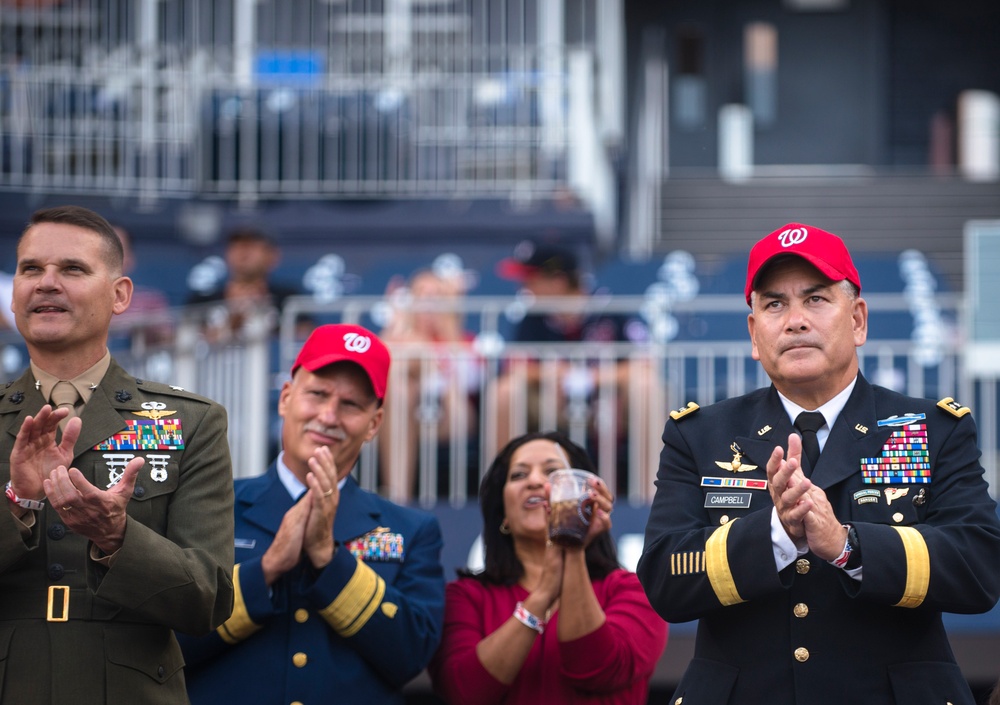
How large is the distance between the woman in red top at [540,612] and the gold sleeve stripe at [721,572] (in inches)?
37.8

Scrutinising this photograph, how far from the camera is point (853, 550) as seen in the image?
10.2 ft

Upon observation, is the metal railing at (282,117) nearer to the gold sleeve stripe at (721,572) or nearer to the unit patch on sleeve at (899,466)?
the unit patch on sleeve at (899,466)

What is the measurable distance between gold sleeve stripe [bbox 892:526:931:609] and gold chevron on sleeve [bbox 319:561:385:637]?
4.80 ft

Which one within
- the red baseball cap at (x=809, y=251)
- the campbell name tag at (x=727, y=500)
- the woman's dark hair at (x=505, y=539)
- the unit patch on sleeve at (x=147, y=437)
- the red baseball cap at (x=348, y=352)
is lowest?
the woman's dark hair at (x=505, y=539)

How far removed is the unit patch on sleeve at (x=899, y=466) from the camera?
10.9ft

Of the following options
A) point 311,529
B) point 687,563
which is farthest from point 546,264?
point 687,563

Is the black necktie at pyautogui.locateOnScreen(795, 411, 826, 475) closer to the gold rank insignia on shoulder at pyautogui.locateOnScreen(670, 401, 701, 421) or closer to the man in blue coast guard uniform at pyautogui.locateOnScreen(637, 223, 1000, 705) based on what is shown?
the man in blue coast guard uniform at pyautogui.locateOnScreen(637, 223, 1000, 705)

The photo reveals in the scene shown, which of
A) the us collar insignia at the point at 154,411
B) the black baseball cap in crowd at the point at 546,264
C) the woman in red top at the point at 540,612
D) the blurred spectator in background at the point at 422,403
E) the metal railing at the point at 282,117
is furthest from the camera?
the metal railing at the point at 282,117

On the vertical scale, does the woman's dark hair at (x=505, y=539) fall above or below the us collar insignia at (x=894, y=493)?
below

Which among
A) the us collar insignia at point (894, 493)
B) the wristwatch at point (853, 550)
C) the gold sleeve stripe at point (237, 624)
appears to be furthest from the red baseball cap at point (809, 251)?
the gold sleeve stripe at point (237, 624)

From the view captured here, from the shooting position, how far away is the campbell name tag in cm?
336

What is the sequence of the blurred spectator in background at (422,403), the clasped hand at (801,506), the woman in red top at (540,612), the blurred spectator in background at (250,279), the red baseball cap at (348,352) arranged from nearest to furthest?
the clasped hand at (801,506) → the woman in red top at (540,612) → the red baseball cap at (348,352) → the blurred spectator in background at (422,403) → the blurred spectator in background at (250,279)

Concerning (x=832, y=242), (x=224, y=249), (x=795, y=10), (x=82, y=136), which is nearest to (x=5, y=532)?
(x=832, y=242)

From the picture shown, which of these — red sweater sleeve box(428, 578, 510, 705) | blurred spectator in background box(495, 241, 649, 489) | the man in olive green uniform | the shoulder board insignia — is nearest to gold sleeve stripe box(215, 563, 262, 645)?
the man in olive green uniform
